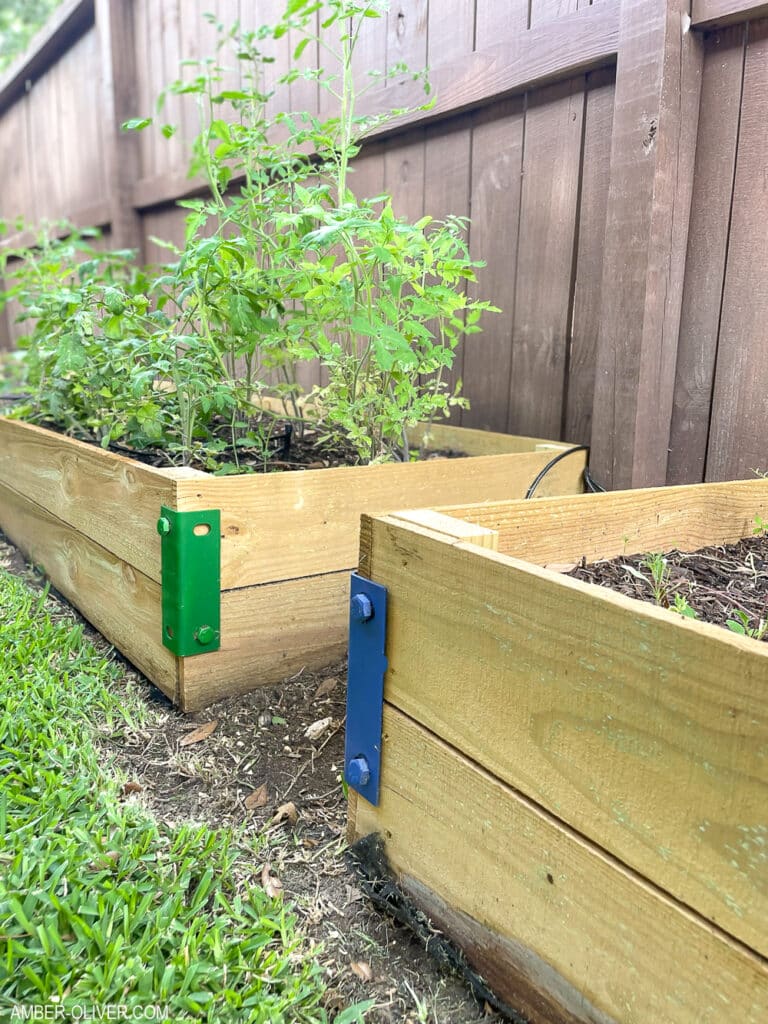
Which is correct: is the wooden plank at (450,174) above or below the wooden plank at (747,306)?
above

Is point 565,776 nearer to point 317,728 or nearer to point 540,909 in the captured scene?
point 540,909

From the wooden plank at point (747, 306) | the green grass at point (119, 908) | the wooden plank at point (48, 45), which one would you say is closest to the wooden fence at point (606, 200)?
the wooden plank at point (747, 306)

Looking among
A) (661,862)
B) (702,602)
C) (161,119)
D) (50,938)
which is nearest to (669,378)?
(702,602)

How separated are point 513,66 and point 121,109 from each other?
311 centimetres

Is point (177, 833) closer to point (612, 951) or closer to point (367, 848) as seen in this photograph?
point (367, 848)

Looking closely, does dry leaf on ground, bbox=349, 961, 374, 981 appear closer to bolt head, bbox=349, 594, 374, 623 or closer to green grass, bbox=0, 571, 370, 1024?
green grass, bbox=0, 571, 370, 1024

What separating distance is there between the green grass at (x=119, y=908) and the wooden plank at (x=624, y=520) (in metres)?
0.65

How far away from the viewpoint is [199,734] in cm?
154

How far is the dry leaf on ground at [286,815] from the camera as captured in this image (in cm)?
130

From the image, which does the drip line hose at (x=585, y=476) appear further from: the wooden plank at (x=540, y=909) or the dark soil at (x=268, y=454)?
the wooden plank at (x=540, y=909)

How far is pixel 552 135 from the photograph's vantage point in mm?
2035

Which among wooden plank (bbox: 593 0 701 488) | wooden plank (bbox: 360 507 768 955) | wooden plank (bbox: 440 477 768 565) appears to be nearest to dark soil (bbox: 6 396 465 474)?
wooden plank (bbox: 593 0 701 488)

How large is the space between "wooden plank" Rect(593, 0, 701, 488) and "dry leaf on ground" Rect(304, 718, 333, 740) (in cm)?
93

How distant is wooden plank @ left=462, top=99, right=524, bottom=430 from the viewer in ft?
7.11
